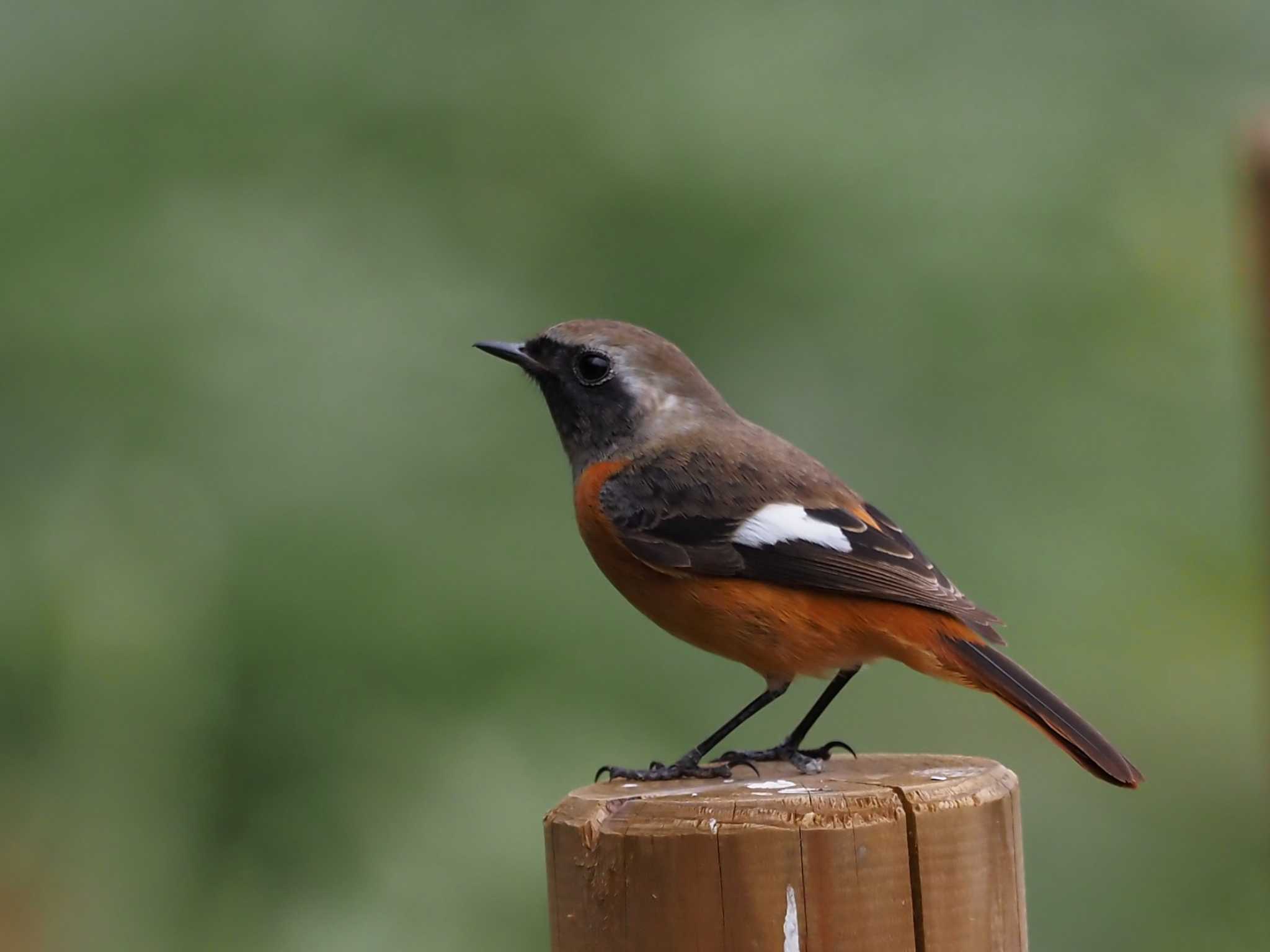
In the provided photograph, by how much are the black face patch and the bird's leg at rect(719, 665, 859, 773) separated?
1.02 meters

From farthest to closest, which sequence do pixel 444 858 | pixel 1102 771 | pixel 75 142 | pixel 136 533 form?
pixel 75 142
pixel 136 533
pixel 444 858
pixel 1102 771

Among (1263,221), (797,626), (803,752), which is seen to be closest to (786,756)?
(803,752)

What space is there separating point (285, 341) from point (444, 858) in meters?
2.41

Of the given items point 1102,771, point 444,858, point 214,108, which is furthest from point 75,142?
point 1102,771

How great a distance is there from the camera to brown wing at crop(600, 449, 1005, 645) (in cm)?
445

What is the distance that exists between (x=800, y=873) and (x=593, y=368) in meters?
2.54

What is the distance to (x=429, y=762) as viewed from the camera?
6.43 m

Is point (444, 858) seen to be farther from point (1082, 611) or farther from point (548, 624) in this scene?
point (1082, 611)

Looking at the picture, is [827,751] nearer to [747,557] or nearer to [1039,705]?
[1039,705]

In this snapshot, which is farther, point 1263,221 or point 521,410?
point 521,410

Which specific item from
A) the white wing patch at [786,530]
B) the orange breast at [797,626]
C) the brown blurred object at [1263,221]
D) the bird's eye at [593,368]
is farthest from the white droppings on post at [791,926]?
the bird's eye at [593,368]

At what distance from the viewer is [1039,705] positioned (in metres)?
3.98

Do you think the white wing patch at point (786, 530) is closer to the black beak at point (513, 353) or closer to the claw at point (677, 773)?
the claw at point (677, 773)

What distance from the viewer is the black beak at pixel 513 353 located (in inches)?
206
